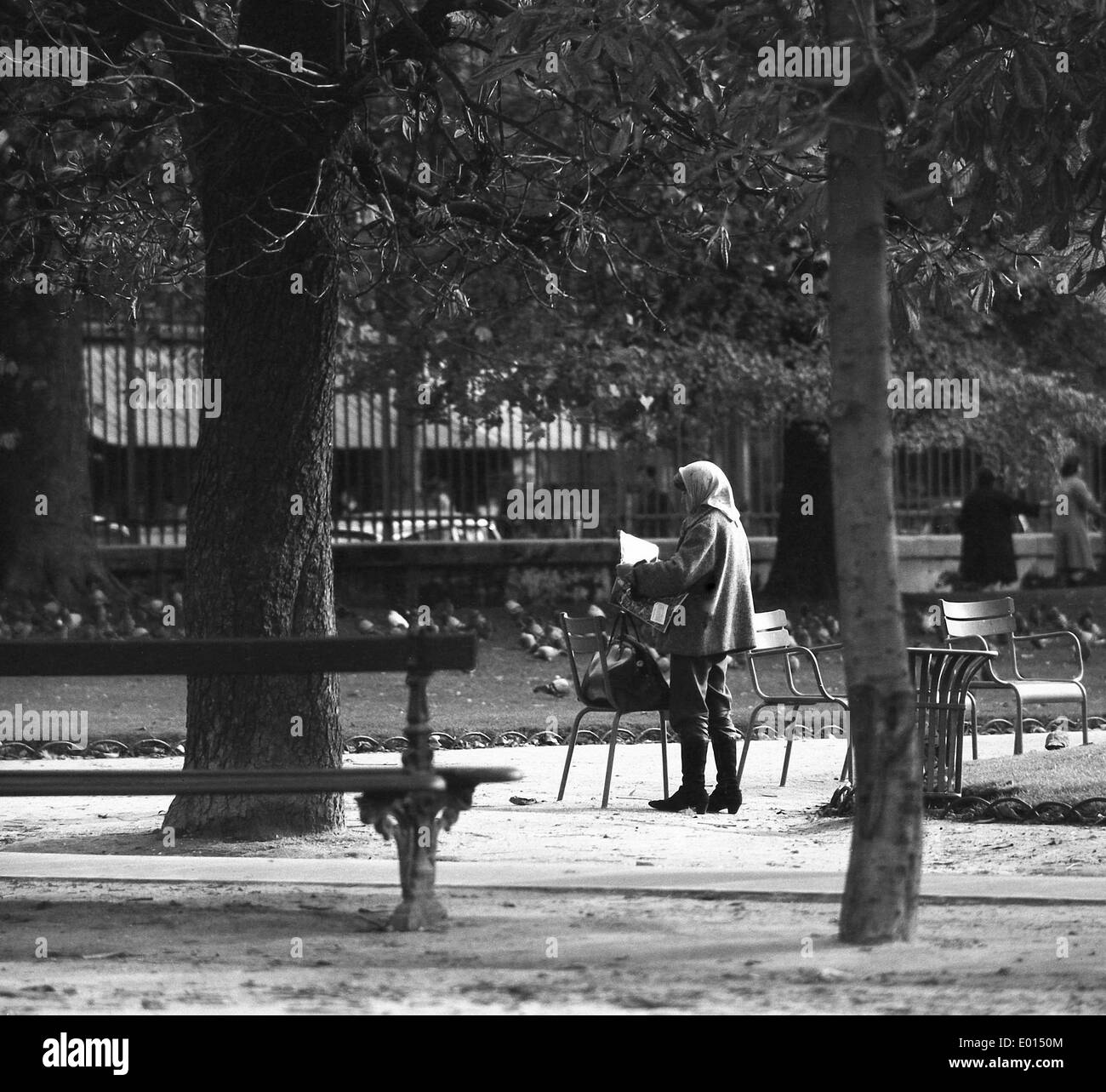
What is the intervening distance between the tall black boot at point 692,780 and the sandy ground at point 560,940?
0.48 metres

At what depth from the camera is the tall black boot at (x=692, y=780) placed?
30.6 feet

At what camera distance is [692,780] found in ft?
30.8

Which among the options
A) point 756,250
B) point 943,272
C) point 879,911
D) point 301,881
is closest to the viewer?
point 879,911

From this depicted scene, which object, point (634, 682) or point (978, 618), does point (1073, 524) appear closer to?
point (978, 618)

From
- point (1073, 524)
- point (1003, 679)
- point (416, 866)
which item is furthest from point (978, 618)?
point (1073, 524)

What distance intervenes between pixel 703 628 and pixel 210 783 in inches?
147

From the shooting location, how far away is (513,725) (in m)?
13.2

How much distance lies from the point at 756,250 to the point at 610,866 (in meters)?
11.3

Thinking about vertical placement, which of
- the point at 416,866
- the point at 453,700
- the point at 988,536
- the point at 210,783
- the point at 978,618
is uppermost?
the point at 988,536

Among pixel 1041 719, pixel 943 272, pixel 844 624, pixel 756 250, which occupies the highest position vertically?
pixel 756 250

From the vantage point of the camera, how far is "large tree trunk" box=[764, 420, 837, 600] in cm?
2108

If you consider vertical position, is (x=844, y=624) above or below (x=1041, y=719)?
above
